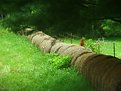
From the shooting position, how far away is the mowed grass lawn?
393 inches

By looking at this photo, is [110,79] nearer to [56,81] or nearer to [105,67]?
[105,67]

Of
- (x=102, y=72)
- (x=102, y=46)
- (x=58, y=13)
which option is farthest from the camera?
(x=102, y=46)

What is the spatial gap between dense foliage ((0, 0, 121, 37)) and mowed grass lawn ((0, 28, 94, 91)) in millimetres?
2410

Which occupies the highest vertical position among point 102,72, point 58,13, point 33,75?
point 58,13

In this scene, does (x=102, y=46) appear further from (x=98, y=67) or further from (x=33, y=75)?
(x=98, y=67)

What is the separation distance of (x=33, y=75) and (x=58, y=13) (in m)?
4.72

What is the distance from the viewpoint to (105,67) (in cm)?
864

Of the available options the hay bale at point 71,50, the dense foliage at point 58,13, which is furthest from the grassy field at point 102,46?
the dense foliage at point 58,13

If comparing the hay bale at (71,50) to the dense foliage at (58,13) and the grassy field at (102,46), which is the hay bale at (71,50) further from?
the dense foliage at (58,13)

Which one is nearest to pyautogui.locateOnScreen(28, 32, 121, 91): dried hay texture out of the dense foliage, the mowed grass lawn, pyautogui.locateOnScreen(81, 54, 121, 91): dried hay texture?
pyautogui.locateOnScreen(81, 54, 121, 91): dried hay texture

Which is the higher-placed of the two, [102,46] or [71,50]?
[71,50]

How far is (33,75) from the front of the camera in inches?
461

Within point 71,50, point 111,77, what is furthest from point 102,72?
point 71,50

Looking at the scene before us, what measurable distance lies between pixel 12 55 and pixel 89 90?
283 inches
